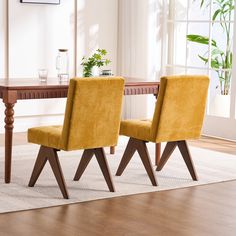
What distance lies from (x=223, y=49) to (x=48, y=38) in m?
1.88

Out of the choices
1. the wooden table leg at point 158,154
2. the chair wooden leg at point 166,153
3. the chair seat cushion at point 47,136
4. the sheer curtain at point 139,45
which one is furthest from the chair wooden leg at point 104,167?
the sheer curtain at point 139,45

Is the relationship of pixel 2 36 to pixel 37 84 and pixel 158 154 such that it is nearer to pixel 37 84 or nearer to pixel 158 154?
pixel 37 84

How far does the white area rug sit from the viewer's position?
4328 mm

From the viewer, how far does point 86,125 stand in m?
4.36

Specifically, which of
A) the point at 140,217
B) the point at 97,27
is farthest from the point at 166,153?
the point at 97,27

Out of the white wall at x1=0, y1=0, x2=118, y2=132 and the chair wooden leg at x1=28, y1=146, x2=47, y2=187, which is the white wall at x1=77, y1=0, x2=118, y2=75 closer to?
the white wall at x1=0, y1=0, x2=118, y2=132

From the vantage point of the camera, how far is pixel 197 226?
3.76 m

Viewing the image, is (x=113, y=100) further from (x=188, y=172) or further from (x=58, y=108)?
(x=58, y=108)

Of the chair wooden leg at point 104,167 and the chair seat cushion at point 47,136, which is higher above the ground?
the chair seat cushion at point 47,136

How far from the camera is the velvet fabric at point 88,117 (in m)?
4.24

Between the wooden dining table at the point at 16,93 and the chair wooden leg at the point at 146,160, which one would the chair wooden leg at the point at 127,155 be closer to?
the chair wooden leg at the point at 146,160

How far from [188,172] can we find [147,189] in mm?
672

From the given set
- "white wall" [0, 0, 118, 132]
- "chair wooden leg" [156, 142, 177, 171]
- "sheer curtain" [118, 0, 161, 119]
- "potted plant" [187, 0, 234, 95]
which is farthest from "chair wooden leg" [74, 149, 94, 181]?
"sheer curtain" [118, 0, 161, 119]

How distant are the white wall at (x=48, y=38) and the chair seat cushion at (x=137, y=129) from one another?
2.36 metres
